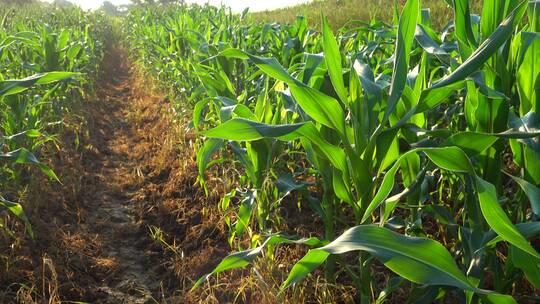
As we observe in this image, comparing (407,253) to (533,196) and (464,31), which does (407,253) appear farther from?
(464,31)

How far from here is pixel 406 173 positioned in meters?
1.85

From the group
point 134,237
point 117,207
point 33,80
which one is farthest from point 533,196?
point 117,207

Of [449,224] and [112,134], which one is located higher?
[449,224]

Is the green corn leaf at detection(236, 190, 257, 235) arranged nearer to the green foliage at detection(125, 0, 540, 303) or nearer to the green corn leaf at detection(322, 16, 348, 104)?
the green foliage at detection(125, 0, 540, 303)

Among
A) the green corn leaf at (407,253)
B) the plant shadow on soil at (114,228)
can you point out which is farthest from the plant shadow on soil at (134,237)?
the green corn leaf at (407,253)

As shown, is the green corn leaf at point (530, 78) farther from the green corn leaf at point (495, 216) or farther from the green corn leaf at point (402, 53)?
the green corn leaf at point (495, 216)

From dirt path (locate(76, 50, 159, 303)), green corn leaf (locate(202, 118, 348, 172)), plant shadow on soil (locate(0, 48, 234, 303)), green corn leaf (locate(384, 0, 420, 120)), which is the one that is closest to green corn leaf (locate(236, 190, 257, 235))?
plant shadow on soil (locate(0, 48, 234, 303))

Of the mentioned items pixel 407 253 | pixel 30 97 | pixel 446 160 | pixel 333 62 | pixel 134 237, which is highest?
pixel 333 62

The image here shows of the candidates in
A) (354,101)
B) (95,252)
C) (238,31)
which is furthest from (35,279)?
(238,31)

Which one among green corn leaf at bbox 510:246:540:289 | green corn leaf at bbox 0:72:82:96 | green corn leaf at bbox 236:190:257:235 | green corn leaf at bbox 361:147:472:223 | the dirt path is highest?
green corn leaf at bbox 0:72:82:96

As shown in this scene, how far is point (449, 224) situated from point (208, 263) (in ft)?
4.58

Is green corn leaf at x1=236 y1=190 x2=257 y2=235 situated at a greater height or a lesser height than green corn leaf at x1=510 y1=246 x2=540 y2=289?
lesser

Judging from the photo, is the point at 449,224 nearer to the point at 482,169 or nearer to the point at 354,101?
the point at 482,169

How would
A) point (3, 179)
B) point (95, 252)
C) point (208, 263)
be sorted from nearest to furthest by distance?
1. point (208, 263)
2. point (95, 252)
3. point (3, 179)
